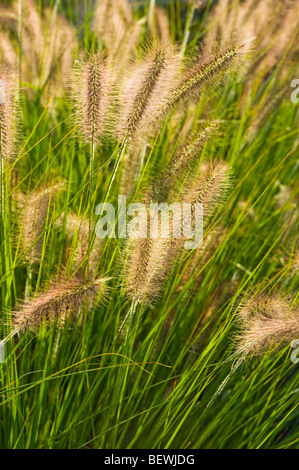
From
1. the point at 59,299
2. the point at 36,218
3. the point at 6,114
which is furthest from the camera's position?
the point at 36,218

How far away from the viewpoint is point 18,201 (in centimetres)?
168

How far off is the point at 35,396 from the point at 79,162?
102 centimetres

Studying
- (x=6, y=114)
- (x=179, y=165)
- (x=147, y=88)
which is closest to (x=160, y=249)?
(x=179, y=165)

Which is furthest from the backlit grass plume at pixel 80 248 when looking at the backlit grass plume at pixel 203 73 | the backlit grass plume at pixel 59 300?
the backlit grass plume at pixel 203 73

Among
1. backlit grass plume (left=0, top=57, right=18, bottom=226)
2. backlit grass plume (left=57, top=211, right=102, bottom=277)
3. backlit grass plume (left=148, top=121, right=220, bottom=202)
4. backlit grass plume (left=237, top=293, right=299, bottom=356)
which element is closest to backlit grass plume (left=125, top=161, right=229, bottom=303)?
backlit grass plume (left=148, top=121, right=220, bottom=202)

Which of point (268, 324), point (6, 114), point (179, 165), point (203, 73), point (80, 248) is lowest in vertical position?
point (268, 324)

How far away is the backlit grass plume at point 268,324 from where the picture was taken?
125cm

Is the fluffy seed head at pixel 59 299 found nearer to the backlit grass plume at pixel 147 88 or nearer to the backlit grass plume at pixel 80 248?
the backlit grass plume at pixel 80 248

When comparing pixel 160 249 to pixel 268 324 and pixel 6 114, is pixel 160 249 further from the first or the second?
pixel 6 114

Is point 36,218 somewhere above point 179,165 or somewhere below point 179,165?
below

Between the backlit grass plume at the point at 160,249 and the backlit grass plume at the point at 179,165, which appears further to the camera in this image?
the backlit grass plume at the point at 179,165

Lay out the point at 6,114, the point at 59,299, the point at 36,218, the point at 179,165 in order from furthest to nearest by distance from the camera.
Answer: the point at 36,218 < the point at 179,165 < the point at 6,114 < the point at 59,299

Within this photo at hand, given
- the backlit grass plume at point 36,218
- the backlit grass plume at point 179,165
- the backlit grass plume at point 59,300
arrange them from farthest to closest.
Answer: the backlit grass plume at point 36,218
the backlit grass plume at point 179,165
the backlit grass plume at point 59,300

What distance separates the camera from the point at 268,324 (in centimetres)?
126
